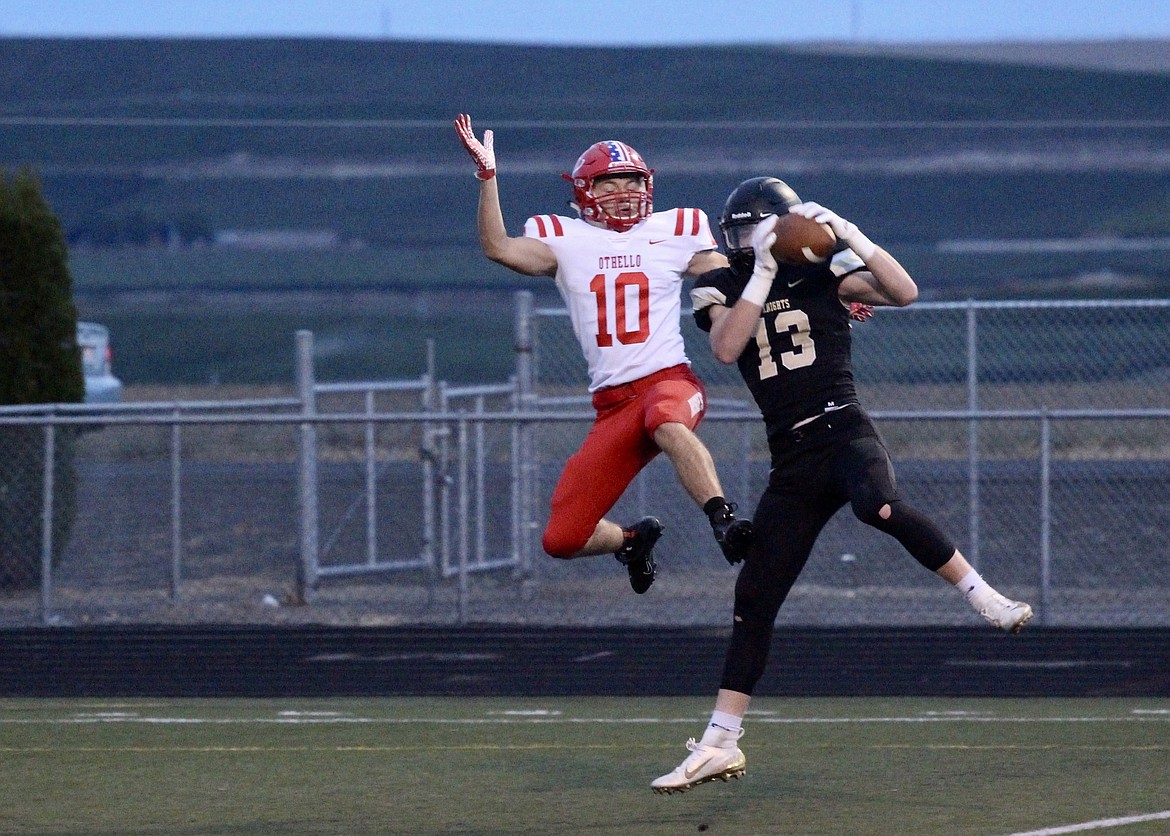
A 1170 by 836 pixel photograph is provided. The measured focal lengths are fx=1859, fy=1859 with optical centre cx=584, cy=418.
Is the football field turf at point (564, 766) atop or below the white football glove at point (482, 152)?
below

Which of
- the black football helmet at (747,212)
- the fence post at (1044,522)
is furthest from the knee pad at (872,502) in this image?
the fence post at (1044,522)

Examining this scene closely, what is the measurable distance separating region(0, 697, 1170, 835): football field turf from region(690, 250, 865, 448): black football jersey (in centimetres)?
133

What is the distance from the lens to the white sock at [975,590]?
6.08m

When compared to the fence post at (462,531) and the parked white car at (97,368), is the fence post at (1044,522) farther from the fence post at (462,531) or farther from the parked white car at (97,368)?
the parked white car at (97,368)

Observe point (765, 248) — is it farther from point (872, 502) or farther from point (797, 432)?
point (872, 502)

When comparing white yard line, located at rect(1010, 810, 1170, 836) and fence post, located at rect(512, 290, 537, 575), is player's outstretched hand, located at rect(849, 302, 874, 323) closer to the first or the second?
white yard line, located at rect(1010, 810, 1170, 836)

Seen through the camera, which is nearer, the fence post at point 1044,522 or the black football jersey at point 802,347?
the black football jersey at point 802,347

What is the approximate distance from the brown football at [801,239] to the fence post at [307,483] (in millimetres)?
6197

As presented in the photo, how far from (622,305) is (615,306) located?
28mm

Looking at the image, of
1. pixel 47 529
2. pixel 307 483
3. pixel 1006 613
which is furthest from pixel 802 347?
pixel 47 529

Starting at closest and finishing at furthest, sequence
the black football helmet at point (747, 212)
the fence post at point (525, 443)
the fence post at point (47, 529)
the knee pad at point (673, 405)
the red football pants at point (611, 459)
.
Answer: the black football helmet at point (747, 212), the knee pad at point (673, 405), the red football pants at point (611, 459), the fence post at point (47, 529), the fence post at point (525, 443)

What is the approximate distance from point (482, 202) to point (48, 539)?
226 inches

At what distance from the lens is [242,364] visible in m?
31.5

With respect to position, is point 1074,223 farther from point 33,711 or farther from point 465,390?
point 33,711
